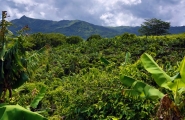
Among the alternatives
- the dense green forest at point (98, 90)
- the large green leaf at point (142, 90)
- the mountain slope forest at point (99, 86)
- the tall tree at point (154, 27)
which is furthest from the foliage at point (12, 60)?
the tall tree at point (154, 27)

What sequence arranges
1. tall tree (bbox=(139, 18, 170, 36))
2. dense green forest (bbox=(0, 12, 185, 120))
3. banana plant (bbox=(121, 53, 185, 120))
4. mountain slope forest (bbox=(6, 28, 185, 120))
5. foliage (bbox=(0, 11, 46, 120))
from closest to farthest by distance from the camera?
banana plant (bbox=(121, 53, 185, 120)) < dense green forest (bbox=(0, 12, 185, 120)) < foliage (bbox=(0, 11, 46, 120)) < mountain slope forest (bbox=(6, 28, 185, 120)) < tall tree (bbox=(139, 18, 170, 36))

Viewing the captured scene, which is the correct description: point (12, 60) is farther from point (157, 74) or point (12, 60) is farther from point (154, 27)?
point (154, 27)

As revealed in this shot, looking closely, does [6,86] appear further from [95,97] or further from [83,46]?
[83,46]

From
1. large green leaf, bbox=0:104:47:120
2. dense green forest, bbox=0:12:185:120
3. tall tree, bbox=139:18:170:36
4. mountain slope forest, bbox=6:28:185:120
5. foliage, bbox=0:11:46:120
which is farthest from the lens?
tall tree, bbox=139:18:170:36

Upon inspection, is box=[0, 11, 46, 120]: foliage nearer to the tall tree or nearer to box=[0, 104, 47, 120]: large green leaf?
box=[0, 104, 47, 120]: large green leaf

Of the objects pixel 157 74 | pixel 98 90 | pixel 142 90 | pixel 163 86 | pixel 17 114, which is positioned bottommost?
pixel 98 90

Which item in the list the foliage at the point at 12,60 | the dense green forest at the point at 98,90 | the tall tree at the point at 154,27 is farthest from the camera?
the tall tree at the point at 154,27

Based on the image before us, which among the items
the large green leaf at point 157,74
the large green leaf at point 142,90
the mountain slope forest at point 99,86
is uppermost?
the large green leaf at point 157,74

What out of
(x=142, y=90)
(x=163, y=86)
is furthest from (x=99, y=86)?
(x=163, y=86)

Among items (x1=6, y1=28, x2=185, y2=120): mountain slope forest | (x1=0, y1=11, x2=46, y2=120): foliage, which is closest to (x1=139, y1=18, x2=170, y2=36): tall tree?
(x1=6, y1=28, x2=185, y2=120): mountain slope forest

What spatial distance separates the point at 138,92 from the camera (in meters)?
5.89

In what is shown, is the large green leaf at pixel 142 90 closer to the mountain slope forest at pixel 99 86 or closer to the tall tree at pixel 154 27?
the mountain slope forest at pixel 99 86

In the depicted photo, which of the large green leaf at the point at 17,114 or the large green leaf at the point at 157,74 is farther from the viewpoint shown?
the large green leaf at the point at 157,74

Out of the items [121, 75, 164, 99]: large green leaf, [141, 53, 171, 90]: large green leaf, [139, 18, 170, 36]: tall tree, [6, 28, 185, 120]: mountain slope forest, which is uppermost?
[139, 18, 170, 36]: tall tree
